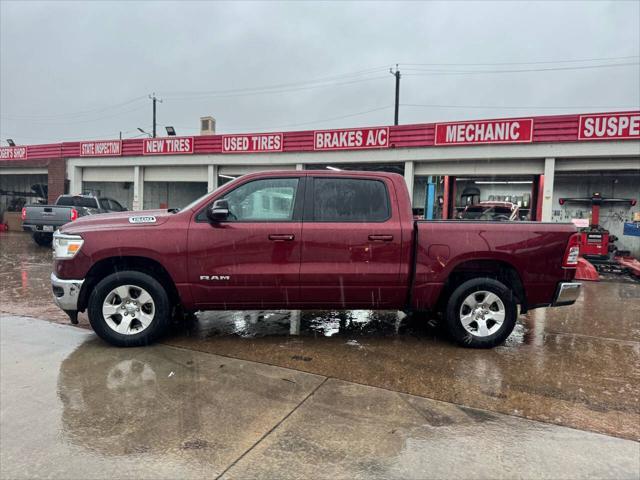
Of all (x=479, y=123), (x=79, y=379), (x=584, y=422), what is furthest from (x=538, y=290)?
(x=479, y=123)

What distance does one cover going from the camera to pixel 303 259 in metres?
4.62

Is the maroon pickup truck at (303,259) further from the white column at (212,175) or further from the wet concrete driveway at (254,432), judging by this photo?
the white column at (212,175)

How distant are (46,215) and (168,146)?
7.51 meters

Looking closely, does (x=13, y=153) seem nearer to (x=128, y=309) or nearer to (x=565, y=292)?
(x=128, y=309)

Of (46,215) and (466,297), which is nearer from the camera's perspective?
(466,297)

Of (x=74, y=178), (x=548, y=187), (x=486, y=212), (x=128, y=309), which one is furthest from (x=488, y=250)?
(x=74, y=178)

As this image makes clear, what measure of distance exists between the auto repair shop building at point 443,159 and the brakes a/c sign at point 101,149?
5cm

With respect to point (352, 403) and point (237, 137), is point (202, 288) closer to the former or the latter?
point (352, 403)

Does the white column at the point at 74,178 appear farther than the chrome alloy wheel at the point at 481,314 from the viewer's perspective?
Yes

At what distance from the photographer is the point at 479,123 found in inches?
558

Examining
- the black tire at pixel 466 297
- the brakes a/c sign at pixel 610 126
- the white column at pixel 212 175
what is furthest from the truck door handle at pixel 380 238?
the white column at pixel 212 175

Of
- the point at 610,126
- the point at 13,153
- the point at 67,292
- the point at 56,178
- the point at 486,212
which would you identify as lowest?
the point at 67,292

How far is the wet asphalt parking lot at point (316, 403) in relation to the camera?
8.68 feet

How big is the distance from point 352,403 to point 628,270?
11352mm
